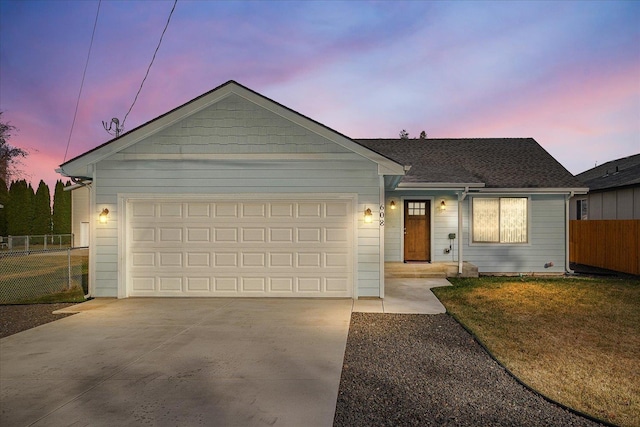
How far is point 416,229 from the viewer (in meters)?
12.8

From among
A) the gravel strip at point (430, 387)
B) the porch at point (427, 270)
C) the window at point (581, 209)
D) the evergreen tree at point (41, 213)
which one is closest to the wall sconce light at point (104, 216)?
the gravel strip at point (430, 387)

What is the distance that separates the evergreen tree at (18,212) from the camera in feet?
102

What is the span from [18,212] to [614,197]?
1591 inches

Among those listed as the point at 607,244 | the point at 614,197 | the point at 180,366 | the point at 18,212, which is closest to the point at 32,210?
the point at 18,212

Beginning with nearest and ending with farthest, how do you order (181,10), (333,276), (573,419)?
(573,419) < (333,276) < (181,10)

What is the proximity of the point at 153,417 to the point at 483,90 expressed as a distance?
20.5 meters

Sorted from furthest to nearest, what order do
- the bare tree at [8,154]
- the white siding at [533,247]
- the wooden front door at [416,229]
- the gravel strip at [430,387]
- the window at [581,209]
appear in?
the bare tree at [8,154], the window at [581,209], the wooden front door at [416,229], the white siding at [533,247], the gravel strip at [430,387]

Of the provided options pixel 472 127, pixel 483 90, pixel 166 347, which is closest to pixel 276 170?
pixel 166 347

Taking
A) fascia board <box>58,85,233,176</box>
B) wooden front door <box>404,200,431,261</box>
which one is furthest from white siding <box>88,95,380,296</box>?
wooden front door <box>404,200,431,261</box>

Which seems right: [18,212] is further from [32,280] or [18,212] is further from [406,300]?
[406,300]

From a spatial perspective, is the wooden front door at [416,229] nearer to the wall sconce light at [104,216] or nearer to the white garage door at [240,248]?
the white garage door at [240,248]

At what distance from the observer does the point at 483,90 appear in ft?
63.5

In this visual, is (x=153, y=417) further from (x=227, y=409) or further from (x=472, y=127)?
(x=472, y=127)

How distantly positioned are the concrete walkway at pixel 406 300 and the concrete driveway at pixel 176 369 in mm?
888
